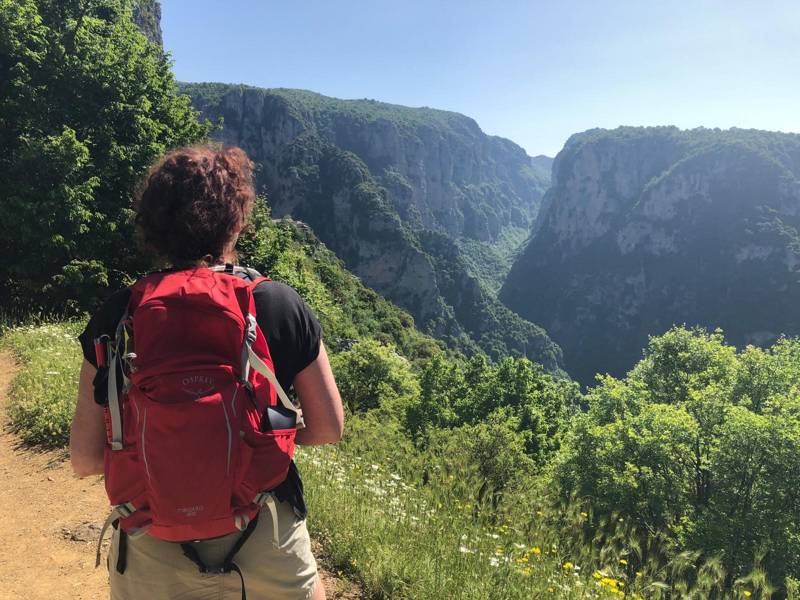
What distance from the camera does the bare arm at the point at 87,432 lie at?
1.45 metres

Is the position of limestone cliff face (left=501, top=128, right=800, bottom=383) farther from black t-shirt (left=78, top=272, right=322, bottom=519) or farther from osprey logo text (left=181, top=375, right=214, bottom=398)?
osprey logo text (left=181, top=375, right=214, bottom=398)

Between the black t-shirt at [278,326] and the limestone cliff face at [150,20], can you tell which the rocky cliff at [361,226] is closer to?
the limestone cliff face at [150,20]

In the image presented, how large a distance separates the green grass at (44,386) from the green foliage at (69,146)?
2431 mm

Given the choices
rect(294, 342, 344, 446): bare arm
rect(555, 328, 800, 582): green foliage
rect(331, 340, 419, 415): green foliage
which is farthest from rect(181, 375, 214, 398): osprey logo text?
rect(331, 340, 419, 415): green foliage

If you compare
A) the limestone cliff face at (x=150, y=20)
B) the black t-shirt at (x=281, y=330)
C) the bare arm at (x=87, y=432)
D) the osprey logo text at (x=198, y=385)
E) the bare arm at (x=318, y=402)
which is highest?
the limestone cliff face at (x=150, y=20)

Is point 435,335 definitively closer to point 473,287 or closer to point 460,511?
point 473,287

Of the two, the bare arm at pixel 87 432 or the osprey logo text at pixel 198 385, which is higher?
the osprey logo text at pixel 198 385

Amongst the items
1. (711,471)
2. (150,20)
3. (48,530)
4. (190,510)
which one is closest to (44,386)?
(48,530)

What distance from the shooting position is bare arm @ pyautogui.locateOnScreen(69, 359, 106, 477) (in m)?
1.45

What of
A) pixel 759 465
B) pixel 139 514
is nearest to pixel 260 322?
→ pixel 139 514

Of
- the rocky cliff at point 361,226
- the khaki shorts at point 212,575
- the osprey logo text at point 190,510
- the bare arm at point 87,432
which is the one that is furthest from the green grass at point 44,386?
the rocky cliff at point 361,226

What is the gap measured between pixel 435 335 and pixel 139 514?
98703mm

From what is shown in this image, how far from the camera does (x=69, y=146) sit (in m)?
9.49

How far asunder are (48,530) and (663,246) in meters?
145
